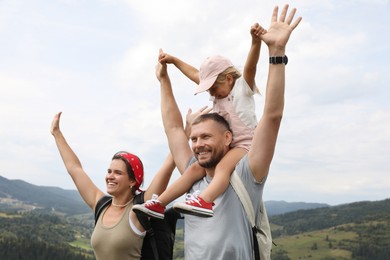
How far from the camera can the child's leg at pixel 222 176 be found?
129 inches

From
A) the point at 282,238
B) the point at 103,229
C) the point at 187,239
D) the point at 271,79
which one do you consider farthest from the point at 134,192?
the point at 282,238

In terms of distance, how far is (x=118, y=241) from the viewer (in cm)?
441

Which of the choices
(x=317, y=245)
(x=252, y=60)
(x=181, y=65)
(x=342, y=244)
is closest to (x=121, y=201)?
(x=181, y=65)

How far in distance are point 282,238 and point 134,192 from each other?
194138mm

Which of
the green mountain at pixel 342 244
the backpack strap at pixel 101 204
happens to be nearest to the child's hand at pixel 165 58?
the backpack strap at pixel 101 204

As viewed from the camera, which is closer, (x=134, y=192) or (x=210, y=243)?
(x=210, y=243)

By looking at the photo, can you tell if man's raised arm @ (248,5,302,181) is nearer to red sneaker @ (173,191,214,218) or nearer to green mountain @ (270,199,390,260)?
red sneaker @ (173,191,214,218)

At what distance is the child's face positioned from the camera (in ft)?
12.5

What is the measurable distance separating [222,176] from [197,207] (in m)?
0.32

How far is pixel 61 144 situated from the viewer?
5441 millimetres

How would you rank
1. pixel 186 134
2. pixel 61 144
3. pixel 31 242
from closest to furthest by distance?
pixel 186 134
pixel 61 144
pixel 31 242

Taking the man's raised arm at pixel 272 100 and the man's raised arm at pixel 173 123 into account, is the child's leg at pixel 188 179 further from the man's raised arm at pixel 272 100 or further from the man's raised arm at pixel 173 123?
the man's raised arm at pixel 272 100

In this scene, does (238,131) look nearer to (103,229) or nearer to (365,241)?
(103,229)

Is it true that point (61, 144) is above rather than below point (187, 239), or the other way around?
above
